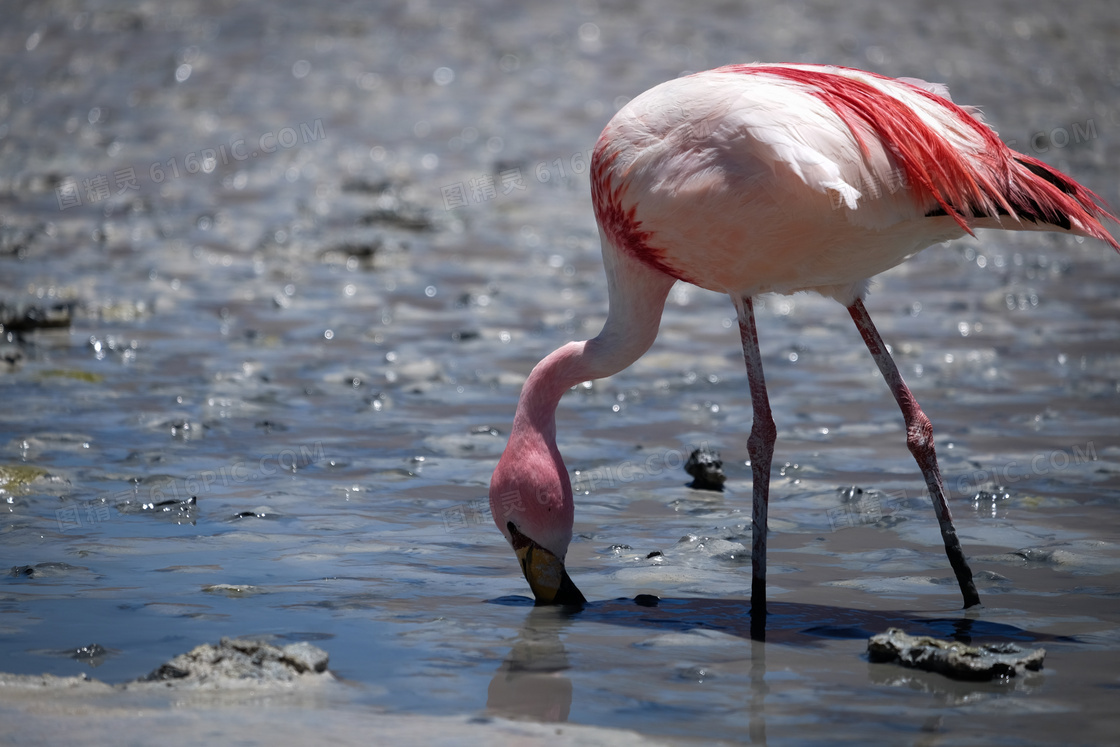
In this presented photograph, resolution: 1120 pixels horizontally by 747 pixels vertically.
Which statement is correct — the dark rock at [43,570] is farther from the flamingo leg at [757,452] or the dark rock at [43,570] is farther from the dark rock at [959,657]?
the dark rock at [959,657]

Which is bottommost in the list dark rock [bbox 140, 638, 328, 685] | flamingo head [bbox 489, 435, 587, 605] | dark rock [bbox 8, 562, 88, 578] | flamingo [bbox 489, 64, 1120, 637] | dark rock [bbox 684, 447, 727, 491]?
dark rock [bbox 140, 638, 328, 685]

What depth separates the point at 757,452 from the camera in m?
5.02

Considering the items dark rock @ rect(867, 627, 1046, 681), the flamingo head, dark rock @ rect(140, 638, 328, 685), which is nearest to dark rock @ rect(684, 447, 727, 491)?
the flamingo head

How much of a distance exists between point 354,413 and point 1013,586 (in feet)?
Answer: 12.8

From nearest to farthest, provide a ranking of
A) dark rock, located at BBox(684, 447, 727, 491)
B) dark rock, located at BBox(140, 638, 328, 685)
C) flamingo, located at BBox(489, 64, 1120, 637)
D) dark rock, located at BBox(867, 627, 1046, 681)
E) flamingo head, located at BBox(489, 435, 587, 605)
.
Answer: dark rock, located at BBox(140, 638, 328, 685) < dark rock, located at BBox(867, 627, 1046, 681) < flamingo, located at BBox(489, 64, 1120, 637) < flamingo head, located at BBox(489, 435, 587, 605) < dark rock, located at BBox(684, 447, 727, 491)

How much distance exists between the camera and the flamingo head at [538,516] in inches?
189

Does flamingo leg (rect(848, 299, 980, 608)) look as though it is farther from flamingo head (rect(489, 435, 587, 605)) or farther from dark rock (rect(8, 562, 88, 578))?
dark rock (rect(8, 562, 88, 578))

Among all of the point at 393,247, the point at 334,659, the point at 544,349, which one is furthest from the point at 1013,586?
the point at 393,247

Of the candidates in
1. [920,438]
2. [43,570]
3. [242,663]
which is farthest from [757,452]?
[43,570]

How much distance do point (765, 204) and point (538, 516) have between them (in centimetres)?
138

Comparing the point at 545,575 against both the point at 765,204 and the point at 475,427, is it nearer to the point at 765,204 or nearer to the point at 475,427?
the point at 765,204

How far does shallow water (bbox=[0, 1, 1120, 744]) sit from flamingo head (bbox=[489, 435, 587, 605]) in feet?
0.45

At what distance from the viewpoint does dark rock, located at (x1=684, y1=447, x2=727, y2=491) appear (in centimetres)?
635

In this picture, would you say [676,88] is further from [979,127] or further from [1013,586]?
[1013,586]
